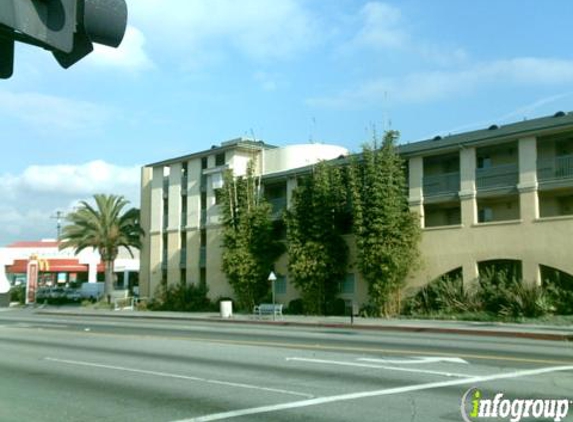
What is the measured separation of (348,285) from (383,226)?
5.81 m

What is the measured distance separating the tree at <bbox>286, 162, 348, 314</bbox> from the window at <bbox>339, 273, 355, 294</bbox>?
45 centimetres

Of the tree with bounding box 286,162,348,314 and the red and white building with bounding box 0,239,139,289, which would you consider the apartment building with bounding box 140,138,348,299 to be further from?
the red and white building with bounding box 0,239,139,289

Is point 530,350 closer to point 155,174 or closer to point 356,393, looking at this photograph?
point 356,393

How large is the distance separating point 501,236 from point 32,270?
145 feet

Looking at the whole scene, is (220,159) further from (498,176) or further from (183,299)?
(498,176)

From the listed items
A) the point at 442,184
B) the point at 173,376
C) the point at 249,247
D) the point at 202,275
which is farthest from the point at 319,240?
the point at 173,376

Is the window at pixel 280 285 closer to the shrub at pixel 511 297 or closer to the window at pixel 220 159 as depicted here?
the window at pixel 220 159

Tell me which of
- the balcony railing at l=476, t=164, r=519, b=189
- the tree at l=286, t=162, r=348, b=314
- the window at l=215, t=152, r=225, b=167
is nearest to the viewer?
the balcony railing at l=476, t=164, r=519, b=189

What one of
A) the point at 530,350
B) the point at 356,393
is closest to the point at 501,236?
the point at 530,350

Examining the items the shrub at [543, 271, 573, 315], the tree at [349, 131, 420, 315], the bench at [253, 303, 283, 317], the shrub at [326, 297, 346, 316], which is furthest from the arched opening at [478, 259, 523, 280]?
the bench at [253, 303, 283, 317]

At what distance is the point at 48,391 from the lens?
1138 cm

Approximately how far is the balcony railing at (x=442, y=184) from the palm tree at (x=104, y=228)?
1049 inches

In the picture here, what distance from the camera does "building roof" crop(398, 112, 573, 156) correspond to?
31719 millimetres
